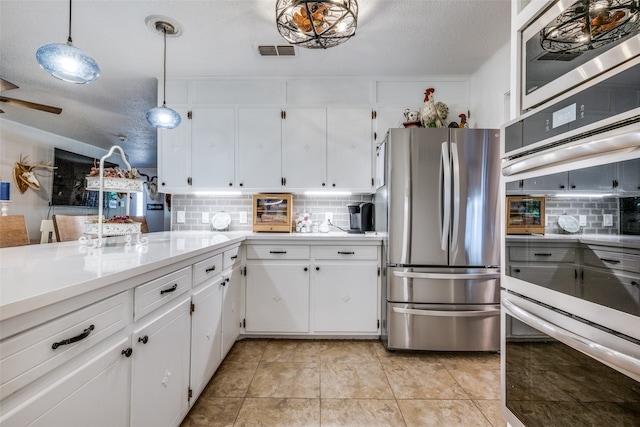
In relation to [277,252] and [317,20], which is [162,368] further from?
[317,20]

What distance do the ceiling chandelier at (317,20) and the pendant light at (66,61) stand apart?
112cm

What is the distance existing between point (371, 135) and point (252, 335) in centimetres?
220

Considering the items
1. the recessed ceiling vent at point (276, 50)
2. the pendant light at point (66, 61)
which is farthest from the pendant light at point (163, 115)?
the recessed ceiling vent at point (276, 50)

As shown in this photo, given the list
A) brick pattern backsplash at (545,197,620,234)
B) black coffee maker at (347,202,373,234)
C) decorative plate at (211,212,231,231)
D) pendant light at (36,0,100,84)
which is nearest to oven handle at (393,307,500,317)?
black coffee maker at (347,202,373,234)

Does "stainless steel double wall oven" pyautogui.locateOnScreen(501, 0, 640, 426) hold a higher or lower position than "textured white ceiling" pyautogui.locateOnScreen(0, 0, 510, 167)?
lower

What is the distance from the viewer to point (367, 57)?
258 cm

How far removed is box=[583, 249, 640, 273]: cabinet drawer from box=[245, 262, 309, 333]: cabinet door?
6.21 feet

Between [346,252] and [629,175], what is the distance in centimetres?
188

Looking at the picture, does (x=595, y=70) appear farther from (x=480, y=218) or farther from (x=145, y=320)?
(x=145, y=320)

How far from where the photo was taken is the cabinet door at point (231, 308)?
2.05m

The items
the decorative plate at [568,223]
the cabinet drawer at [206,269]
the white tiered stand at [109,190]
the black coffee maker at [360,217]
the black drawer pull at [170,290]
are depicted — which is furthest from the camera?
the black coffee maker at [360,217]

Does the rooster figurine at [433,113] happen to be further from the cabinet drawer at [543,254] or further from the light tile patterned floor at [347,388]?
the light tile patterned floor at [347,388]

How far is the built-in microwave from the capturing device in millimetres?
786

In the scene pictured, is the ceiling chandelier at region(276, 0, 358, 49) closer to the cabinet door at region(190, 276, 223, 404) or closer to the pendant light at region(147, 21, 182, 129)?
Result: the pendant light at region(147, 21, 182, 129)
